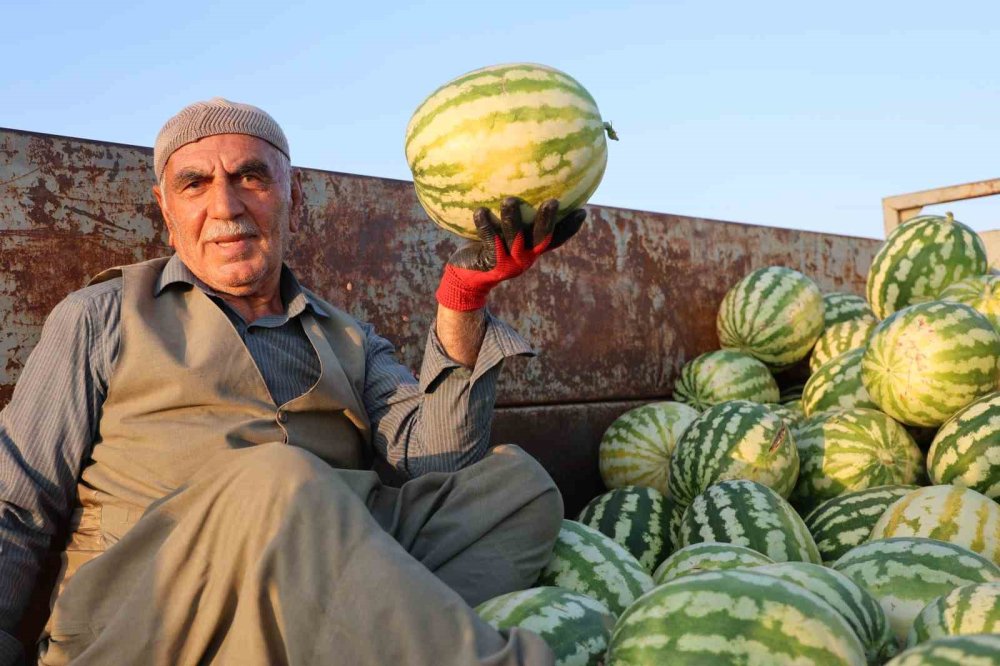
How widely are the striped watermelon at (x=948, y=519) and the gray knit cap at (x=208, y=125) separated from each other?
2184mm

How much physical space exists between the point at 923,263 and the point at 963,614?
11.1ft

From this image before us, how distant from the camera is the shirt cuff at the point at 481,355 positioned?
2.77 m

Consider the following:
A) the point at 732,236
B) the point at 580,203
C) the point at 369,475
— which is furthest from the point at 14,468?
the point at 732,236

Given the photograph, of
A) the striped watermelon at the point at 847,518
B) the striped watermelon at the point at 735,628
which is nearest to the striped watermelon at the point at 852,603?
the striped watermelon at the point at 735,628

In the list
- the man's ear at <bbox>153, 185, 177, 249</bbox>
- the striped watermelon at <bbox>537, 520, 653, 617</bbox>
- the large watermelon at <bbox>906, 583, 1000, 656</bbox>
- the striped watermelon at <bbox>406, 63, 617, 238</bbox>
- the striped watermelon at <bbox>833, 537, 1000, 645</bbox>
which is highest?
the striped watermelon at <bbox>406, 63, 617, 238</bbox>

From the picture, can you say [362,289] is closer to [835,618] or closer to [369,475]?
[369,475]

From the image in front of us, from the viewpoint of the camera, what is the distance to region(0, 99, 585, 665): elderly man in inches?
75.7

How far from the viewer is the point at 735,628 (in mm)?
1655

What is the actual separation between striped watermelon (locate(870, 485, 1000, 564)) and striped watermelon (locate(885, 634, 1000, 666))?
1584 millimetres

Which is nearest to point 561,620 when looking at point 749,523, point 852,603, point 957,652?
point 852,603

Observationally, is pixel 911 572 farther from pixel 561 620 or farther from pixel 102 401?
pixel 102 401

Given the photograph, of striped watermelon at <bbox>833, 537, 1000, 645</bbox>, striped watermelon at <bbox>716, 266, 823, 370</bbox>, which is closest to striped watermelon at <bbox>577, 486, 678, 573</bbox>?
striped watermelon at <bbox>833, 537, 1000, 645</bbox>

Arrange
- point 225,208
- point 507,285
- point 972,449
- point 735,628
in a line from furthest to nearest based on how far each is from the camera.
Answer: point 507,285, point 972,449, point 225,208, point 735,628

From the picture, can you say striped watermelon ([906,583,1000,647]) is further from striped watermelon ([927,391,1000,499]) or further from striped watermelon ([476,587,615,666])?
striped watermelon ([927,391,1000,499])
